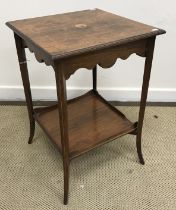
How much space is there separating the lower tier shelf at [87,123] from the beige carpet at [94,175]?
20 cm

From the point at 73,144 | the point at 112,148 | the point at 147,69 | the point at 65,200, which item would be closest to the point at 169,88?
the point at 112,148

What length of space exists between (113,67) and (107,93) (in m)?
0.20

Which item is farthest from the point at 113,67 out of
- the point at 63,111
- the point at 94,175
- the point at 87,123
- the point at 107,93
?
the point at 63,111

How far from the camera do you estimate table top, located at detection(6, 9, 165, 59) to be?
2.72 feet

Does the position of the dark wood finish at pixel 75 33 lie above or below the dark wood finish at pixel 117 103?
above

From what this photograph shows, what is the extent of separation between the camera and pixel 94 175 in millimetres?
1281

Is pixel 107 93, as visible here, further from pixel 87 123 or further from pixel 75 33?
pixel 75 33

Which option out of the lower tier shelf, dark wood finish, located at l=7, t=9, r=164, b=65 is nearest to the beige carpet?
the lower tier shelf

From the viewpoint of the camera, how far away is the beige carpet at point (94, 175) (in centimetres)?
116

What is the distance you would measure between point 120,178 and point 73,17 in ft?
2.49

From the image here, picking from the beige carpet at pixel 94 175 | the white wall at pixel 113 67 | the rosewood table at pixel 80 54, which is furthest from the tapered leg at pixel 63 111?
the white wall at pixel 113 67

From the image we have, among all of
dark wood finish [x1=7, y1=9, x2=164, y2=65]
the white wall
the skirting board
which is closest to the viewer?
dark wood finish [x1=7, y1=9, x2=164, y2=65]

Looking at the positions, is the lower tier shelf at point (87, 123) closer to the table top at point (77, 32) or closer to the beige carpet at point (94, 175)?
the beige carpet at point (94, 175)

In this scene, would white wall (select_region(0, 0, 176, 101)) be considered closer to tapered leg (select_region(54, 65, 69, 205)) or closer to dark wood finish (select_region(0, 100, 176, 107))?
dark wood finish (select_region(0, 100, 176, 107))
